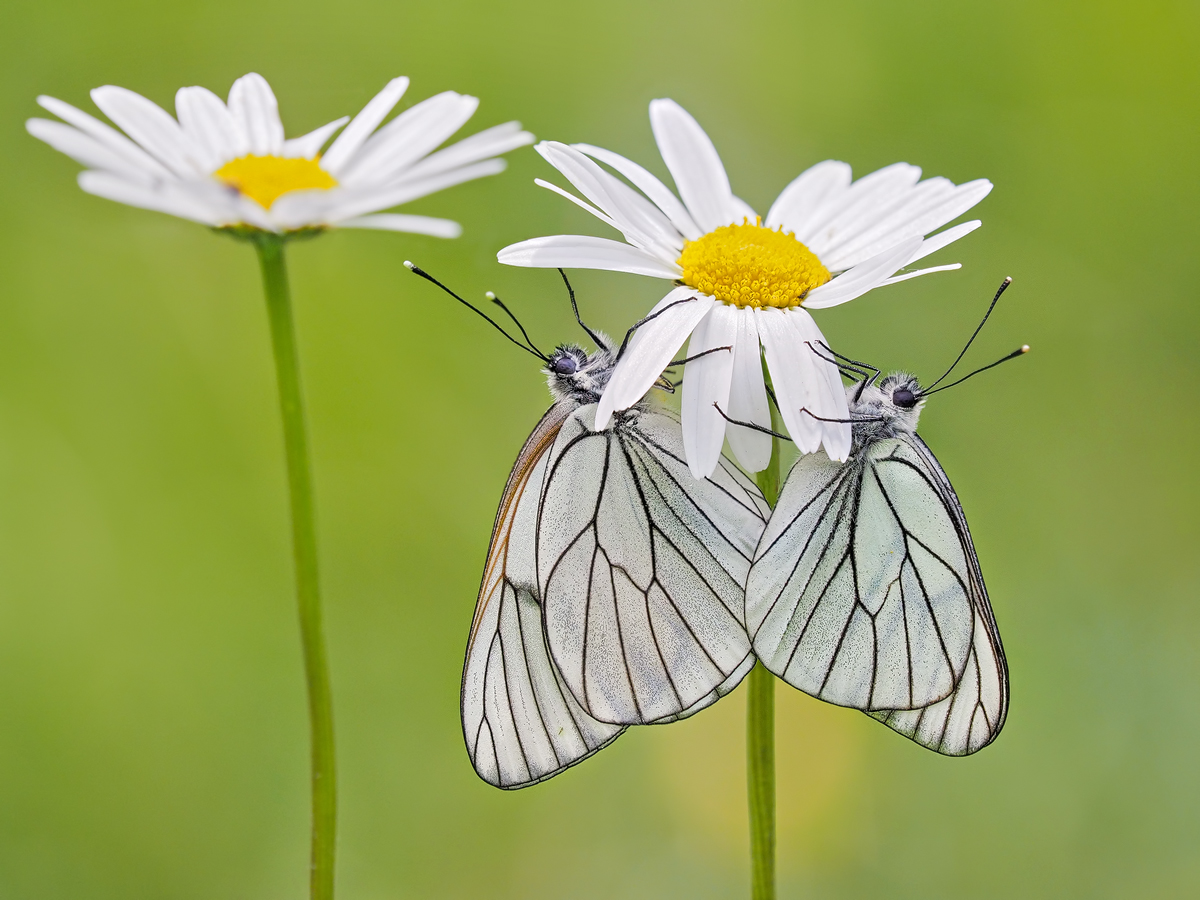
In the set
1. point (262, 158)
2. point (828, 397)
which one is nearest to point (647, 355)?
point (828, 397)

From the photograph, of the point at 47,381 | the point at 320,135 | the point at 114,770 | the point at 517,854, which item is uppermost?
the point at 320,135

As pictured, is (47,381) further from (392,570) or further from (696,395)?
(696,395)

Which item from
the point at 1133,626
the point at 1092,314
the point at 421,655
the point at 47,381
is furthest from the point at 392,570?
the point at 1092,314

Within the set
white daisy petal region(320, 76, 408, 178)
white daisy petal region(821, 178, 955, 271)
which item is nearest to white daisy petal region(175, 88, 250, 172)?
white daisy petal region(320, 76, 408, 178)

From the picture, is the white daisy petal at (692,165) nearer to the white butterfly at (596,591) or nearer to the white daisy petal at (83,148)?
the white butterfly at (596,591)

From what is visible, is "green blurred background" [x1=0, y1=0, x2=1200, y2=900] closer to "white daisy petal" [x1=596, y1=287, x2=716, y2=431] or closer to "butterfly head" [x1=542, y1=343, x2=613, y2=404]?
"butterfly head" [x1=542, y1=343, x2=613, y2=404]

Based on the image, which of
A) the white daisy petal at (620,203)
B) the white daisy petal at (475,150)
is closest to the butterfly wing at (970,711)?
the white daisy petal at (620,203)
